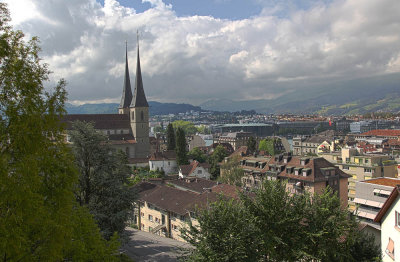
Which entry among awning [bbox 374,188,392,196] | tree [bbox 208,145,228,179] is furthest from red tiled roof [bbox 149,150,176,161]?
awning [bbox 374,188,392,196]

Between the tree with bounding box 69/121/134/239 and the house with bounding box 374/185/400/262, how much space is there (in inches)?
613

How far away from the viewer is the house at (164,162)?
254 ft

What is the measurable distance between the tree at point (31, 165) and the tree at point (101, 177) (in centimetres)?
1339

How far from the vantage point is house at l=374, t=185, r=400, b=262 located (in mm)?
14578

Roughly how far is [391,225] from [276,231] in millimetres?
6239

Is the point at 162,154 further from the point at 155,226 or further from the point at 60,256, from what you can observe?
the point at 60,256

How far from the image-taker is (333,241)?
19.1m

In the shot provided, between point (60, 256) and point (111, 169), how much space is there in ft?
51.6

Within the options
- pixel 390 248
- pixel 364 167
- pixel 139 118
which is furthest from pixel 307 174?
pixel 139 118

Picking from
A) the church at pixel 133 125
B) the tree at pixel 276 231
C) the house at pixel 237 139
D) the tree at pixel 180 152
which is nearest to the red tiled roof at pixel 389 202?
the tree at pixel 276 231

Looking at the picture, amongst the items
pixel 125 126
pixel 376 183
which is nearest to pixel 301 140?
pixel 125 126

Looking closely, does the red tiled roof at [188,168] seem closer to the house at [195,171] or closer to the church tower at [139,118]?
the house at [195,171]

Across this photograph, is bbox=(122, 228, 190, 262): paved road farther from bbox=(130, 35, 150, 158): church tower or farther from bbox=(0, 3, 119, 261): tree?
bbox=(130, 35, 150, 158): church tower

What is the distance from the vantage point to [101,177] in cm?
2391
